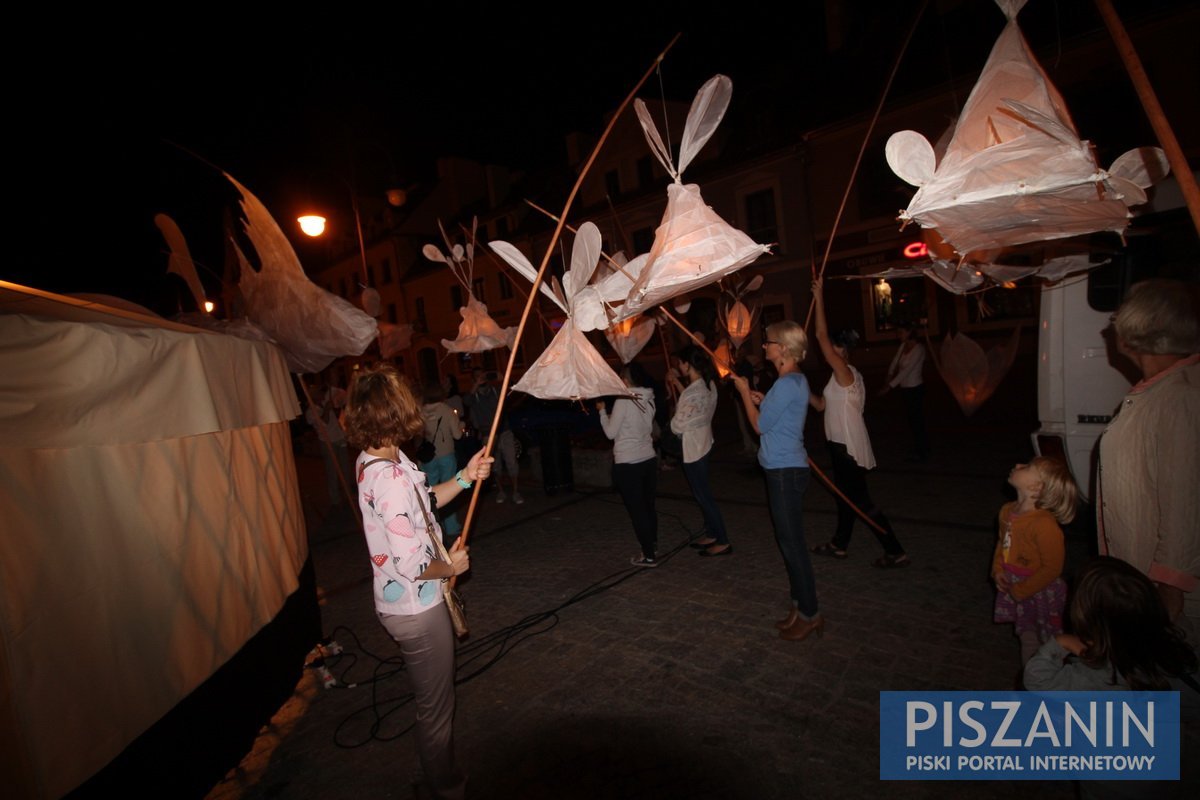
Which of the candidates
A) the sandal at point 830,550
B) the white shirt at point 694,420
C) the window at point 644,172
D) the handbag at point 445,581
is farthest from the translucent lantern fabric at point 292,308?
the window at point 644,172

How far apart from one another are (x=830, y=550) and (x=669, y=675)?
2360 millimetres

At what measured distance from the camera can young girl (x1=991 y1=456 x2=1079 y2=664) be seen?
2832 mm

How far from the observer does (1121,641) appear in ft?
6.14

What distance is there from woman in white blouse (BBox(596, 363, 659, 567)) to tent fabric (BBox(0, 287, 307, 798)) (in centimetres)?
293

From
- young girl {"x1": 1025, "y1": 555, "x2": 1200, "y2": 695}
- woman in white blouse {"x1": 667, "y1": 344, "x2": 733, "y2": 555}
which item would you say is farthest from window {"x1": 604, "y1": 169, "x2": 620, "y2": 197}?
young girl {"x1": 1025, "y1": 555, "x2": 1200, "y2": 695}

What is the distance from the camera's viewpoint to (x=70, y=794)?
2232mm

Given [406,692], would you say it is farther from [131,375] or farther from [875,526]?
[875,526]

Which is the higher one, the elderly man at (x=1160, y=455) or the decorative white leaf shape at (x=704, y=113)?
the decorative white leaf shape at (x=704, y=113)

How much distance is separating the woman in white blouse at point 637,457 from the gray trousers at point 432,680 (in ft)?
9.32

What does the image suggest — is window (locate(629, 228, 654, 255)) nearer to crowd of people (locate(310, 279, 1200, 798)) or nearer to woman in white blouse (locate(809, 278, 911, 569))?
woman in white blouse (locate(809, 278, 911, 569))

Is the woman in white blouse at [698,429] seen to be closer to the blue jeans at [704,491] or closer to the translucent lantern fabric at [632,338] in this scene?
the blue jeans at [704,491]

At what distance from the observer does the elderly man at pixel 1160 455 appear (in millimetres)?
1965

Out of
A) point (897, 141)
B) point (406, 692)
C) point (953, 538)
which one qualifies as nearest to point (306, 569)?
point (406, 692)

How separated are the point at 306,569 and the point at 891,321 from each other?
1597cm
